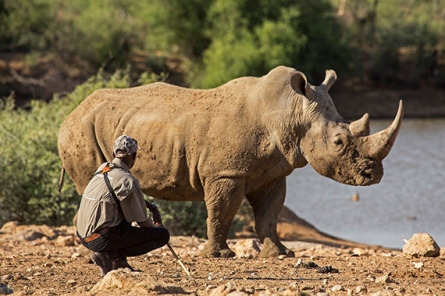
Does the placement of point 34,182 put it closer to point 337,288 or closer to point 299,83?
point 299,83

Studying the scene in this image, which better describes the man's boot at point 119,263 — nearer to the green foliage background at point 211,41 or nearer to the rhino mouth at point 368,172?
the rhino mouth at point 368,172

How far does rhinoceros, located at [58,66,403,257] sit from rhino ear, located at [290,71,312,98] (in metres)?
0.01

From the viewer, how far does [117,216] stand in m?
8.29

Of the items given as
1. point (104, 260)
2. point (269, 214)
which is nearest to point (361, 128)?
point (269, 214)

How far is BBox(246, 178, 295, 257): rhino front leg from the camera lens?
1077 centimetres

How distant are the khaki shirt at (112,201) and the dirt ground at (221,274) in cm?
55

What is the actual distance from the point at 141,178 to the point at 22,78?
32.6 metres

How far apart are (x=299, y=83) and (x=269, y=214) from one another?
5.27 feet

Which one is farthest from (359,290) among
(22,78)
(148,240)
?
(22,78)

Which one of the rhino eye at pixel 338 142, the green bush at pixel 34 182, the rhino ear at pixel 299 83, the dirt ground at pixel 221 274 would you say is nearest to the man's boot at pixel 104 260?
the dirt ground at pixel 221 274

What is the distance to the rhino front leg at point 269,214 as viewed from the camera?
1077 centimetres

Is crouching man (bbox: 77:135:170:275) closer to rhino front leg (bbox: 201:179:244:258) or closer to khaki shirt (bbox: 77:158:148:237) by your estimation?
khaki shirt (bbox: 77:158:148:237)

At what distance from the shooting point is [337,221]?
2106cm

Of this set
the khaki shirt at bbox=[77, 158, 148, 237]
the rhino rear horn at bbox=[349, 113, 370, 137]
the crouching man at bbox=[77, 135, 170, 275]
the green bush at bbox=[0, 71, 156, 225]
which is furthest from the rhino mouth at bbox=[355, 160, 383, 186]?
the green bush at bbox=[0, 71, 156, 225]
